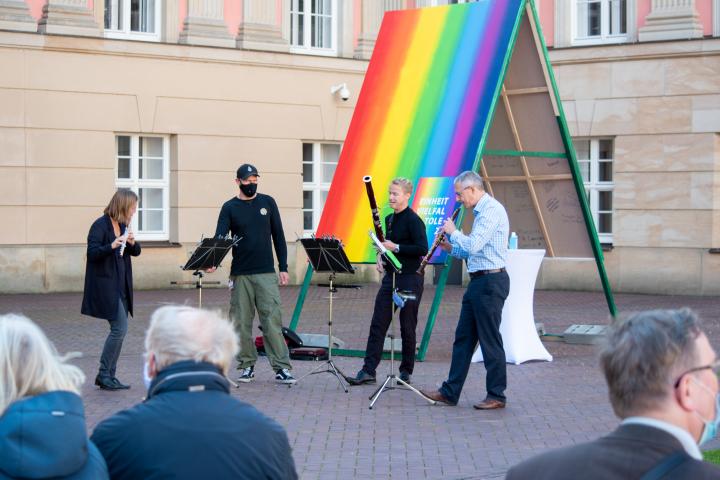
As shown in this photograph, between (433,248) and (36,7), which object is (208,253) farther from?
(36,7)

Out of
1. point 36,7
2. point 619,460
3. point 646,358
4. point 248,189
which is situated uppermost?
point 36,7

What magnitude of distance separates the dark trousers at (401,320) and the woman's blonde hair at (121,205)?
7.30 feet

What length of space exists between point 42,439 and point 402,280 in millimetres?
7383

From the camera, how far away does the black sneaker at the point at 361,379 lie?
1041 centimetres

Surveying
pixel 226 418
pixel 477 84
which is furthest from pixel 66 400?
pixel 477 84

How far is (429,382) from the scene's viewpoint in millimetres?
10688

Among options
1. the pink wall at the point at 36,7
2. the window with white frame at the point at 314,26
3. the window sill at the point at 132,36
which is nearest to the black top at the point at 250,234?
the pink wall at the point at 36,7

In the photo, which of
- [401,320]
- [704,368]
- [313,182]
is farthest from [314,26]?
[704,368]

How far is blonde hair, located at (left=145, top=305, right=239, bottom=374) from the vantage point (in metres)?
3.47

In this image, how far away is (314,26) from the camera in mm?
24094

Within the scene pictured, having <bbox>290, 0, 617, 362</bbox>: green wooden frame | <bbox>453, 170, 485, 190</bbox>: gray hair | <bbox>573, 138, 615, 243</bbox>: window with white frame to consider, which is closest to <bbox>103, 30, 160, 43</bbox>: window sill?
<bbox>573, 138, 615, 243</bbox>: window with white frame

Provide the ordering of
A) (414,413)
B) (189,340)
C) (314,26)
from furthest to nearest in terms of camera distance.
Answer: (314,26) < (414,413) < (189,340)

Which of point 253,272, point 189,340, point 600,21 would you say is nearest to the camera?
point 189,340

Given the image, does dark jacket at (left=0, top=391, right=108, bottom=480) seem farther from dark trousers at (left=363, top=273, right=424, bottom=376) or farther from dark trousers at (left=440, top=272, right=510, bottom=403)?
dark trousers at (left=363, top=273, right=424, bottom=376)
